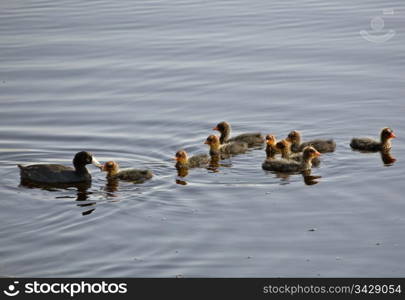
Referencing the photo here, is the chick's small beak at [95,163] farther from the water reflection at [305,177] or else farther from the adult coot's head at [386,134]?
the adult coot's head at [386,134]

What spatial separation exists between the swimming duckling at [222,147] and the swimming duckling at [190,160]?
202 mm

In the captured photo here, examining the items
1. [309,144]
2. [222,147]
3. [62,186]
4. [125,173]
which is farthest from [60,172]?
[309,144]

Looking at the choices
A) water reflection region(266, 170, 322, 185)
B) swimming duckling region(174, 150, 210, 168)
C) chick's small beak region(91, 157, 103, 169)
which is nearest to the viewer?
water reflection region(266, 170, 322, 185)

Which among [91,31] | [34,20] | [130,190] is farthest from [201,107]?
[34,20]

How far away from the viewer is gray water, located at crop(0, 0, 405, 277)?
10938mm

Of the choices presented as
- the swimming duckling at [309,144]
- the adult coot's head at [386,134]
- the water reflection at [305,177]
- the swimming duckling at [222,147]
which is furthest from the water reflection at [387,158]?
the swimming duckling at [222,147]

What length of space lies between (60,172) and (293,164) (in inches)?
141

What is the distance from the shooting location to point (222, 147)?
48.9 ft

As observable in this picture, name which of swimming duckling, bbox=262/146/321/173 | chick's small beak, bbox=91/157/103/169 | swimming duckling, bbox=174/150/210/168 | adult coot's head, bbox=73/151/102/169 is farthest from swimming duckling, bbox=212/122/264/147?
adult coot's head, bbox=73/151/102/169

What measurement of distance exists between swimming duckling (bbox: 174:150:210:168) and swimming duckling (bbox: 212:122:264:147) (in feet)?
2.08

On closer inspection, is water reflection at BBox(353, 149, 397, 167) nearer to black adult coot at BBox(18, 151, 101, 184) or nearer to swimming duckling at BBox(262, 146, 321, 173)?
swimming duckling at BBox(262, 146, 321, 173)

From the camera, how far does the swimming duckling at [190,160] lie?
1423 centimetres

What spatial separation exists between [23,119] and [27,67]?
3.36 meters

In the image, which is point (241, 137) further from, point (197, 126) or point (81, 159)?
point (81, 159)
